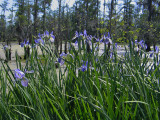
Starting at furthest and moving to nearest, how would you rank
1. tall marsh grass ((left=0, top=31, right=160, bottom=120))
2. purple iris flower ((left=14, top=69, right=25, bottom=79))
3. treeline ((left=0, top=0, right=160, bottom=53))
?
treeline ((left=0, top=0, right=160, bottom=53)), tall marsh grass ((left=0, top=31, right=160, bottom=120)), purple iris flower ((left=14, top=69, right=25, bottom=79))

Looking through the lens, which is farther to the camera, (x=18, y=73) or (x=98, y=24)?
(x=98, y=24)

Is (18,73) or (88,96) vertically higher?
(18,73)

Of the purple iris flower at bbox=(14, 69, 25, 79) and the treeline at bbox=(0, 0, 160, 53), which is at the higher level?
the treeline at bbox=(0, 0, 160, 53)

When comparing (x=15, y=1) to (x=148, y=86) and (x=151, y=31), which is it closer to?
(x=151, y=31)

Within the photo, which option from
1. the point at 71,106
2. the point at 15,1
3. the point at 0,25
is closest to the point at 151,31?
the point at 71,106

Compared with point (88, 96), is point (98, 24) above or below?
above

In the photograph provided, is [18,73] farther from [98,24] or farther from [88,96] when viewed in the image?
[98,24]

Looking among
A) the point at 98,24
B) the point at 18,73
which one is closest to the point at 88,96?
the point at 18,73

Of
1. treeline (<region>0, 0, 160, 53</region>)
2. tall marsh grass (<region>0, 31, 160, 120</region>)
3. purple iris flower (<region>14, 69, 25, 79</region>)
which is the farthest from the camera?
treeline (<region>0, 0, 160, 53</region>)

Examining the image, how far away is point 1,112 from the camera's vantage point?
51.4 inches

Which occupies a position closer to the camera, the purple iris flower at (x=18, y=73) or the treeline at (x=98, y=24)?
the purple iris flower at (x=18, y=73)

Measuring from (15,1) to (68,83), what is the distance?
36425 mm

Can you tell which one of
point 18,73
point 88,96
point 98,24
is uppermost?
point 98,24

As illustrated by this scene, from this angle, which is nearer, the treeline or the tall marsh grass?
the tall marsh grass
